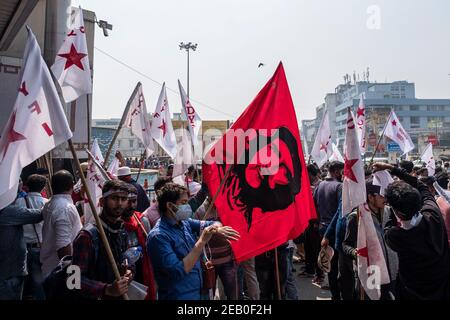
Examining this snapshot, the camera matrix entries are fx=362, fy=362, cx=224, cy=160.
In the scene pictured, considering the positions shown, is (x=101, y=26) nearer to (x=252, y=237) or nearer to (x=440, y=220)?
(x=252, y=237)

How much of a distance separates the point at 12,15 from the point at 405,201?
7832mm

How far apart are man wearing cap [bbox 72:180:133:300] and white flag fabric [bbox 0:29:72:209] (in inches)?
21.5

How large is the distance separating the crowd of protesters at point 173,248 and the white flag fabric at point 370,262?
10 cm

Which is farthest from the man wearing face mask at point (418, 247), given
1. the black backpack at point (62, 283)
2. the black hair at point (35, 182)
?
the black hair at point (35, 182)

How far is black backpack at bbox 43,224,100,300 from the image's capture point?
→ 2.42m

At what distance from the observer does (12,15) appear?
7211 millimetres

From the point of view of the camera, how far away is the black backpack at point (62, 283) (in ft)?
7.95

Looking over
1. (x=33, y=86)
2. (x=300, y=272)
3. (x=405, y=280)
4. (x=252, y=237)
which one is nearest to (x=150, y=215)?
(x=252, y=237)

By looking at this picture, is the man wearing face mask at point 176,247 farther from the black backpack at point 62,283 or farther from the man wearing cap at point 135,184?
the man wearing cap at point 135,184

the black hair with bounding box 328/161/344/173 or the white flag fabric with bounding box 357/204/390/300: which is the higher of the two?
the black hair with bounding box 328/161/344/173

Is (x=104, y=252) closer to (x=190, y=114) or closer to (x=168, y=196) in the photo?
(x=168, y=196)

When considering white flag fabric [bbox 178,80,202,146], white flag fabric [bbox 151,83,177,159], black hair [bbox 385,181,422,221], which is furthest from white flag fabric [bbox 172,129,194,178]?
black hair [bbox 385,181,422,221]

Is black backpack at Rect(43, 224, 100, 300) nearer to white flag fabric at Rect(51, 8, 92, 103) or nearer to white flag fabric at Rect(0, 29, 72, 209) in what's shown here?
white flag fabric at Rect(0, 29, 72, 209)

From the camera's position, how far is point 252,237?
335 centimetres
